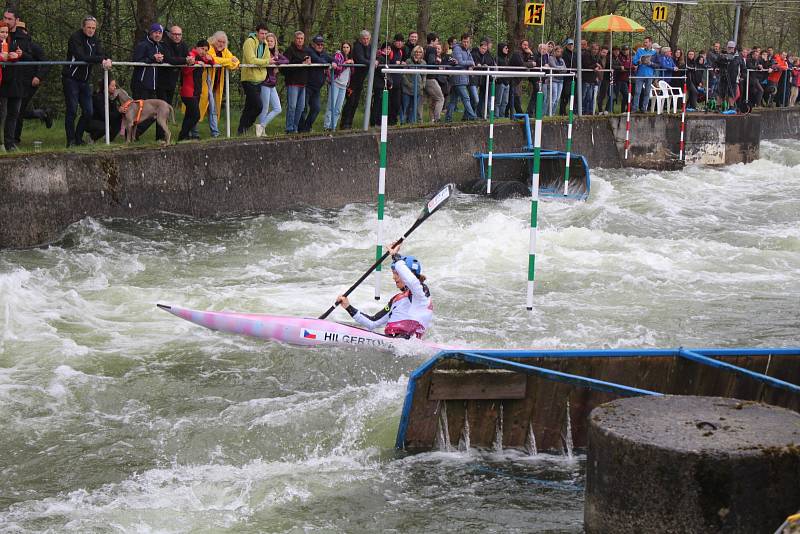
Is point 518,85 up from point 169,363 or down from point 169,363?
up

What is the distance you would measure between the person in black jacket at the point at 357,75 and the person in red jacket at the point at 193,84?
9.46 feet

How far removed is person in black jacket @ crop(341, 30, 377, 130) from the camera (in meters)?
17.1

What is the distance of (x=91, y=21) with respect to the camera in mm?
13523

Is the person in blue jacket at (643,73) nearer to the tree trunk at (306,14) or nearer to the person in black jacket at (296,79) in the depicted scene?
the tree trunk at (306,14)

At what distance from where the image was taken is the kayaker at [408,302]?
9.53m

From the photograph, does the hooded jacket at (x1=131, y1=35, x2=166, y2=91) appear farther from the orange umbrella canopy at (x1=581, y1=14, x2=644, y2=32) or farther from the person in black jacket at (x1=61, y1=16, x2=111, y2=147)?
the orange umbrella canopy at (x1=581, y1=14, x2=644, y2=32)

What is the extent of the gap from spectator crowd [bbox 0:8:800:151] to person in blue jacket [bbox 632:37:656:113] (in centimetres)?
3

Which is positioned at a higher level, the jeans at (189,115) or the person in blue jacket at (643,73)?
the person in blue jacket at (643,73)

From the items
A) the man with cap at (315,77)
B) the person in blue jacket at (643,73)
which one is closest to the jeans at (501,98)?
the person in blue jacket at (643,73)

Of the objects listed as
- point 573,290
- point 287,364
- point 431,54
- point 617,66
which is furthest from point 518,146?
point 287,364

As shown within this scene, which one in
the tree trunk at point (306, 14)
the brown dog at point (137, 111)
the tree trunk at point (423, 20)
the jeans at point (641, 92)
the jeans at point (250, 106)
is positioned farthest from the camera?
the jeans at point (641, 92)

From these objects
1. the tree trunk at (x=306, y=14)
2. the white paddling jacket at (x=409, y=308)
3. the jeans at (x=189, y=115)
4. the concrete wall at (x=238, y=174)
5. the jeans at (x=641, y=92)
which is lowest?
the white paddling jacket at (x=409, y=308)

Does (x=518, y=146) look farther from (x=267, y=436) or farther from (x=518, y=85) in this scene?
(x=267, y=436)

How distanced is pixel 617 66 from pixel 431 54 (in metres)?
6.96
